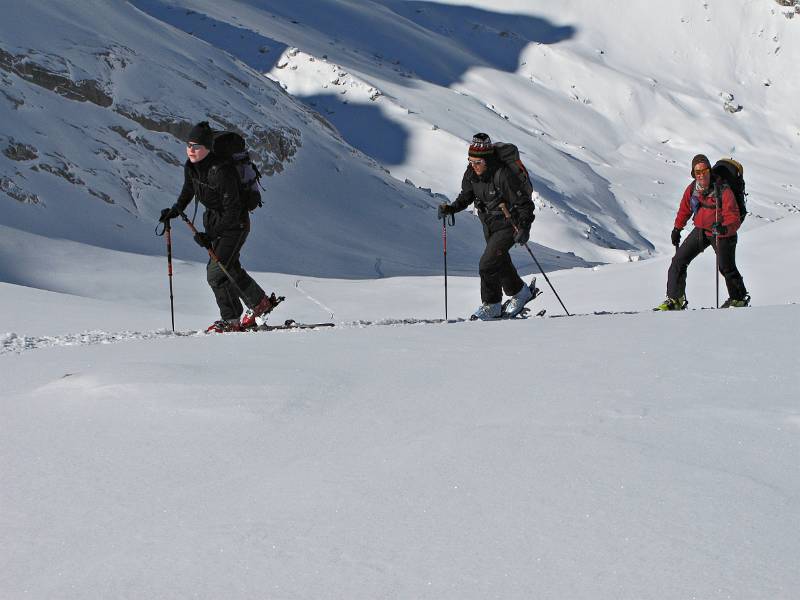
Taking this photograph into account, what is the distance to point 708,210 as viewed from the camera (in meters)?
9.76

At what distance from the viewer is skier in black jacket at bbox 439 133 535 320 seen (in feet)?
29.5

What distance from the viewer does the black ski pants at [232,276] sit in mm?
8906

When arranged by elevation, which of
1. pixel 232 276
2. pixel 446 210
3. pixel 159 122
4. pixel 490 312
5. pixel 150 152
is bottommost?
pixel 490 312

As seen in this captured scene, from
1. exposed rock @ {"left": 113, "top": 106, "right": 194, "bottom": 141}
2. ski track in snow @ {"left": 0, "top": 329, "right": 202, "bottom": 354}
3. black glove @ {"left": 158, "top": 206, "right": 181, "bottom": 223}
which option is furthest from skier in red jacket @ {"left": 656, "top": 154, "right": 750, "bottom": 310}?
exposed rock @ {"left": 113, "top": 106, "right": 194, "bottom": 141}

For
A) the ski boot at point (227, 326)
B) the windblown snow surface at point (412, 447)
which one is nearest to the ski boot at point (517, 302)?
the windblown snow surface at point (412, 447)

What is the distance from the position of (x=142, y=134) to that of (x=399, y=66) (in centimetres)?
5307

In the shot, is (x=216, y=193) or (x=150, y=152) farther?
(x=150, y=152)

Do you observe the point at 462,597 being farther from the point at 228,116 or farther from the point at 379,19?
the point at 379,19

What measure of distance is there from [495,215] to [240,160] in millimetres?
2337

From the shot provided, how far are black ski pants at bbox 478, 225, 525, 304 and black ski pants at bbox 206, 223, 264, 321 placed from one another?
206 centimetres

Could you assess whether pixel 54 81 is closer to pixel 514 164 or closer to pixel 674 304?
pixel 514 164

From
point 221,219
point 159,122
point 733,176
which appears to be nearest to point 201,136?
point 221,219

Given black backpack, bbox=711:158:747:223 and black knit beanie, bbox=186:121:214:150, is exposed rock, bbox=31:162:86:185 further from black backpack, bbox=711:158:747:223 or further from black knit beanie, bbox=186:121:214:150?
black backpack, bbox=711:158:747:223

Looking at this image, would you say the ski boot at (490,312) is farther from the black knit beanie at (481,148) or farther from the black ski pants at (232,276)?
the black ski pants at (232,276)
